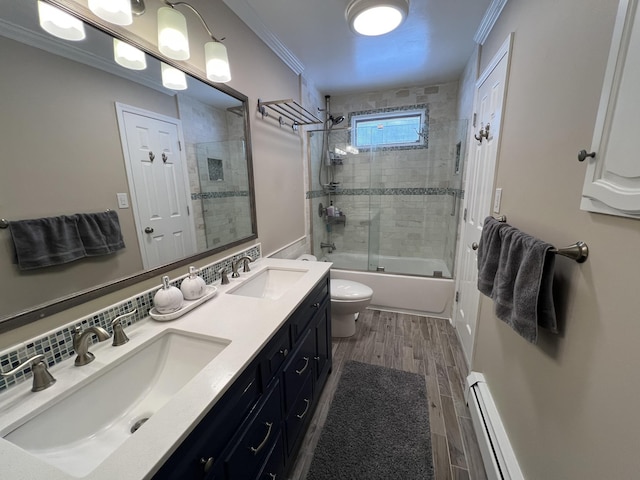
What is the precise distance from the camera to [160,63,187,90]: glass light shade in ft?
3.83

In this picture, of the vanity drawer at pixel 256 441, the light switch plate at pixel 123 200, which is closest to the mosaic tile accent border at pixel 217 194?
the light switch plate at pixel 123 200

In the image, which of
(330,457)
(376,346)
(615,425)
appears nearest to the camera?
(615,425)

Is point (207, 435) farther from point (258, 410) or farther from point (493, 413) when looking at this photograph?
point (493, 413)

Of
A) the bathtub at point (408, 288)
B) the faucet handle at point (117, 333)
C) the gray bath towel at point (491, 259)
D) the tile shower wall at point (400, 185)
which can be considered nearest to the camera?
the faucet handle at point (117, 333)

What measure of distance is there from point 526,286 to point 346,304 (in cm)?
145

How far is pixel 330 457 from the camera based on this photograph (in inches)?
51.3

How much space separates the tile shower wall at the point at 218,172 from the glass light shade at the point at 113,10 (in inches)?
15.2

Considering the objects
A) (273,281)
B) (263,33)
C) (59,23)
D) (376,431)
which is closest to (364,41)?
(263,33)

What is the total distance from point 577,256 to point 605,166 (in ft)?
0.84

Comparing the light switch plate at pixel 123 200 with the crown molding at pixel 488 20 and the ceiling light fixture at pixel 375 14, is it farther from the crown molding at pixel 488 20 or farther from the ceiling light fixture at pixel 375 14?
the crown molding at pixel 488 20

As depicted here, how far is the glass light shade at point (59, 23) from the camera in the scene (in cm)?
78

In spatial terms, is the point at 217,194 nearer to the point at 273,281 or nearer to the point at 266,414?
the point at 273,281

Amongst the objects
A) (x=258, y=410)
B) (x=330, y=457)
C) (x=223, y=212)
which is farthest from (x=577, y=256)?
(x=223, y=212)

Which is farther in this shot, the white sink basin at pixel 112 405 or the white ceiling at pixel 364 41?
the white ceiling at pixel 364 41
